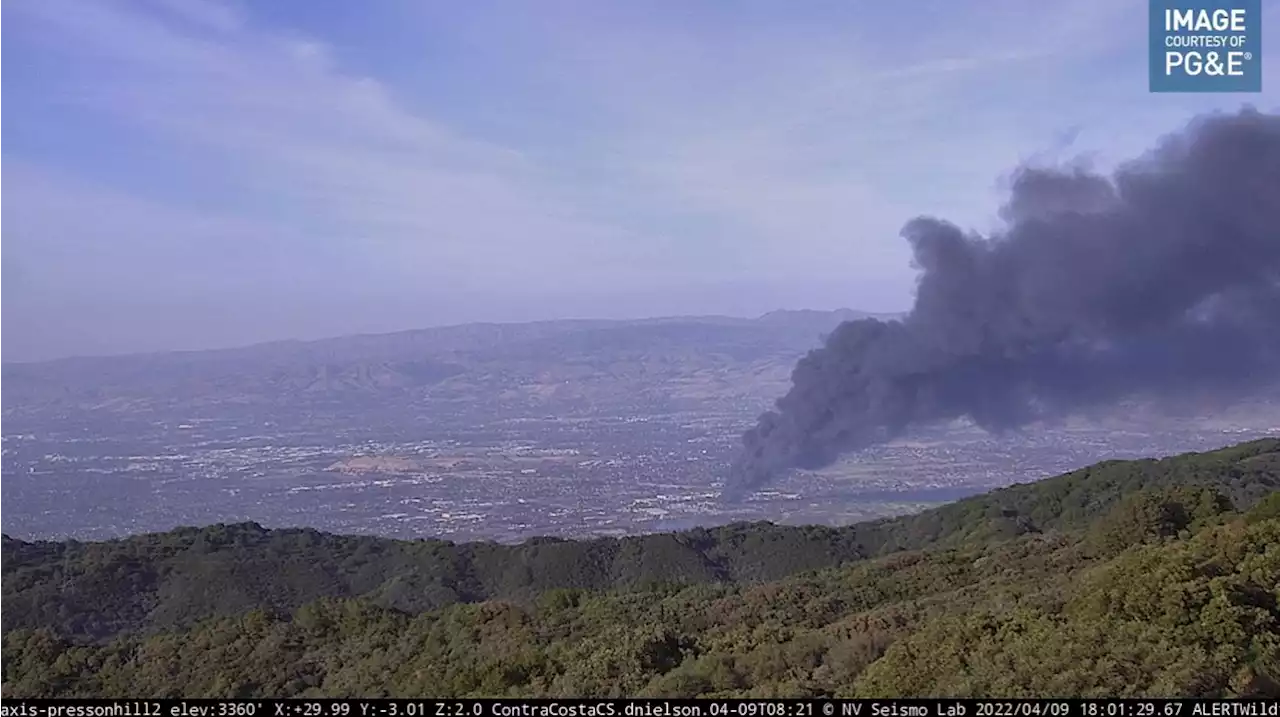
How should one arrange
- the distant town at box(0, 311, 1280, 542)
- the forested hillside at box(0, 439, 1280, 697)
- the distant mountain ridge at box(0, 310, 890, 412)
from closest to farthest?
the forested hillside at box(0, 439, 1280, 697) → the distant town at box(0, 311, 1280, 542) → the distant mountain ridge at box(0, 310, 890, 412)

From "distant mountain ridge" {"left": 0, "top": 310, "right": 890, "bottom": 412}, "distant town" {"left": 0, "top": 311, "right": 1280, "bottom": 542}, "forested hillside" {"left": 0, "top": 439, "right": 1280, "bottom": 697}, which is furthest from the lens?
"distant mountain ridge" {"left": 0, "top": 310, "right": 890, "bottom": 412}

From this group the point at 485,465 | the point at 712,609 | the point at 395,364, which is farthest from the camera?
the point at 395,364

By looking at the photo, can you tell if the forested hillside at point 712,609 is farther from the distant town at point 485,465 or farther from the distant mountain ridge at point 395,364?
the distant mountain ridge at point 395,364

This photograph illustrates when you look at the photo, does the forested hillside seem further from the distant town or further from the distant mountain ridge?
the distant mountain ridge

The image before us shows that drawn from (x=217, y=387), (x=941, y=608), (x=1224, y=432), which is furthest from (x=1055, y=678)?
(x=217, y=387)

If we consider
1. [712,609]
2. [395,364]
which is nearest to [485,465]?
[712,609]

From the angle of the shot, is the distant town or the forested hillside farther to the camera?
the distant town

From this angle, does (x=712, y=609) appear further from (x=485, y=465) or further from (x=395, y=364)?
(x=395, y=364)

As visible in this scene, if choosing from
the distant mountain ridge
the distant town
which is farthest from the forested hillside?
the distant mountain ridge

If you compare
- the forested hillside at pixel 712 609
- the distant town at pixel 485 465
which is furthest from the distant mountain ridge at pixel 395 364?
the forested hillside at pixel 712 609
